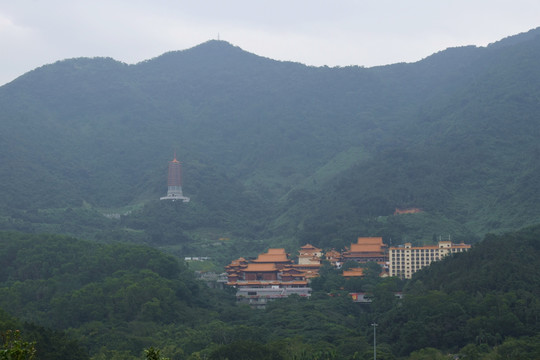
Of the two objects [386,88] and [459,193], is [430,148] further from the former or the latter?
[386,88]

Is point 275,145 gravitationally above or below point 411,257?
above

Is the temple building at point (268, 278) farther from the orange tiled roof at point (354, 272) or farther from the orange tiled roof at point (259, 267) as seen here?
the orange tiled roof at point (354, 272)

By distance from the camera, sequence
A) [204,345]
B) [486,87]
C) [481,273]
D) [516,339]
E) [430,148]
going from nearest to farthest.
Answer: [516,339] → [204,345] → [481,273] → [430,148] → [486,87]

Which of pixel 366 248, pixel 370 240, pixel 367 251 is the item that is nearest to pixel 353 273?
pixel 367 251

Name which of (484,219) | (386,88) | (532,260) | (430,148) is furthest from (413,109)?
(532,260)

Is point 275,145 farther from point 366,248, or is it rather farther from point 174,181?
point 366,248

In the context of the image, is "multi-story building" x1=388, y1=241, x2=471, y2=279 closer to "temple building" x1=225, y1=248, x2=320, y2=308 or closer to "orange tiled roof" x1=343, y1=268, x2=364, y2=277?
"orange tiled roof" x1=343, y1=268, x2=364, y2=277

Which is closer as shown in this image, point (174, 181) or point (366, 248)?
point (366, 248)

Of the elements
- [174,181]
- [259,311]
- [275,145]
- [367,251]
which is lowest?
[259,311]
